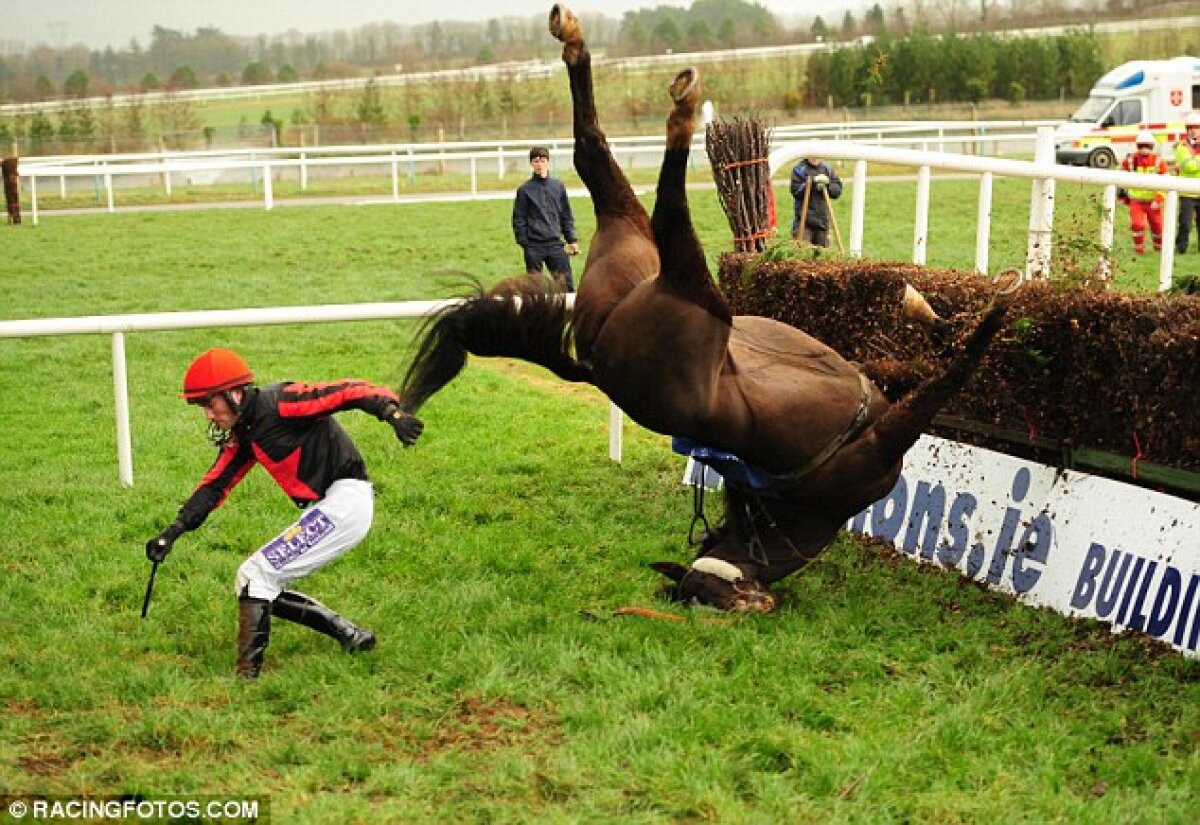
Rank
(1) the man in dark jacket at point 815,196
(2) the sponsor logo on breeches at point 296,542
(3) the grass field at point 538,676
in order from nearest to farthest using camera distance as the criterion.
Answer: (3) the grass field at point 538,676 → (2) the sponsor logo on breeches at point 296,542 → (1) the man in dark jacket at point 815,196

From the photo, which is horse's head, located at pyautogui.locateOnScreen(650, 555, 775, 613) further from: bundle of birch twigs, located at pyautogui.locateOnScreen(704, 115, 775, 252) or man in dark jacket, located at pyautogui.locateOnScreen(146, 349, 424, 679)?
bundle of birch twigs, located at pyautogui.locateOnScreen(704, 115, 775, 252)

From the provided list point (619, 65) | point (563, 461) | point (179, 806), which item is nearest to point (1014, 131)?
point (619, 65)

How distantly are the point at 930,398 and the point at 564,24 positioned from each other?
6.36ft

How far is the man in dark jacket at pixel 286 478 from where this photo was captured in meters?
5.26

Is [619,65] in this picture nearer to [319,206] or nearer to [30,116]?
[30,116]

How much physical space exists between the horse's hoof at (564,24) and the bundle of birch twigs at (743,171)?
7.93ft

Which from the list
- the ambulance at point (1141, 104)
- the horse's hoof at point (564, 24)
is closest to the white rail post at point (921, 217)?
the horse's hoof at point (564, 24)

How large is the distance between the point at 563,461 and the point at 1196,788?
197 inches

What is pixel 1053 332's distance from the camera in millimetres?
5684

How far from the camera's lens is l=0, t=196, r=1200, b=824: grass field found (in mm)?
4262

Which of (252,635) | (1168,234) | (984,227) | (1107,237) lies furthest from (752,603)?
(1168,234)

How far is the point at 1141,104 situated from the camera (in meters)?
30.7

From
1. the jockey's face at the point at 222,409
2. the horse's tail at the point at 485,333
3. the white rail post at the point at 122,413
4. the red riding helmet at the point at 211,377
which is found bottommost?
the white rail post at the point at 122,413

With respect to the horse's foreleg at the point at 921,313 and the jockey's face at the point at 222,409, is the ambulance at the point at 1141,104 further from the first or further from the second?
the jockey's face at the point at 222,409
